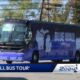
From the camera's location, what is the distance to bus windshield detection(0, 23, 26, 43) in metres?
25.9

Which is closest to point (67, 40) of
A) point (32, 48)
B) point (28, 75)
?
point (32, 48)

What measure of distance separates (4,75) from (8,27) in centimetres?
786

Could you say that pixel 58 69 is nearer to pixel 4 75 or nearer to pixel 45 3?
pixel 4 75

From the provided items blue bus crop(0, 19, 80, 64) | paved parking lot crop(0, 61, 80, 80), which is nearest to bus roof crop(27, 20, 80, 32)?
blue bus crop(0, 19, 80, 64)

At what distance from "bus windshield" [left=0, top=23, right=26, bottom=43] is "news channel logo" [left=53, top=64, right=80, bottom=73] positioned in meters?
8.50

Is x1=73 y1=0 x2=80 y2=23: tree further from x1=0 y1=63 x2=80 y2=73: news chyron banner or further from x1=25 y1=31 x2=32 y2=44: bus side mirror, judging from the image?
x1=0 y1=63 x2=80 y2=73: news chyron banner

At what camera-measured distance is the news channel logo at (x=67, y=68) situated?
17.5 metres

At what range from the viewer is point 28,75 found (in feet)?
63.2

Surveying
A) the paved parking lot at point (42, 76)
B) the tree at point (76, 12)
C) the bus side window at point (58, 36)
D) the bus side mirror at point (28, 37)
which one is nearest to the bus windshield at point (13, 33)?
the bus side mirror at point (28, 37)

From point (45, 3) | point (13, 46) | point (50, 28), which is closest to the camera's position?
point (13, 46)

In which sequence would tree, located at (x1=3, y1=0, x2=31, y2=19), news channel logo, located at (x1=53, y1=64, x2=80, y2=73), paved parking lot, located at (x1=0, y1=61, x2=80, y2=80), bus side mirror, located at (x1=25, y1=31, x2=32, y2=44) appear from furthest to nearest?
1. tree, located at (x1=3, y1=0, x2=31, y2=19)
2. bus side mirror, located at (x1=25, y1=31, x2=32, y2=44)
3. paved parking lot, located at (x1=0, y1=61, x2=80, y2=80)
4. news channel logo, located at (x1=53, y1=64, x2=80, y2=73)

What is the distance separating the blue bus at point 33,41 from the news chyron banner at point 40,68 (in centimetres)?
852

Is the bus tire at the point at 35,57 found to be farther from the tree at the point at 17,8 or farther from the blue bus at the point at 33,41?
the tree at the point at 17,8

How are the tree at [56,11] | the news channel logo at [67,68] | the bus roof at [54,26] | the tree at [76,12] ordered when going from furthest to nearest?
the tree at [76,12] → the tree at [56,11] → the bus roof at [54,26] → the news channel logo at [67,68]
